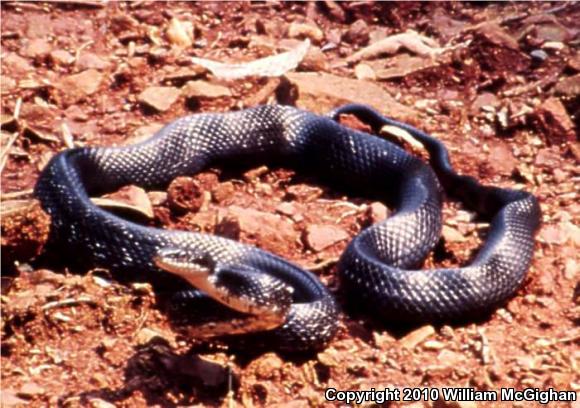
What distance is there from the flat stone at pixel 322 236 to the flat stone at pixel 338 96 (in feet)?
6.37

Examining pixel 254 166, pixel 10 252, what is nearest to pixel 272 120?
pixel 254 166

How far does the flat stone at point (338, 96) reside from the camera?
9.38 metres

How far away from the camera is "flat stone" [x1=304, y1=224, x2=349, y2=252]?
747cm

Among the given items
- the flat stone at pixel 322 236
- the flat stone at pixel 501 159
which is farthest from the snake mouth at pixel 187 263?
the flat stone at pixel 501 159

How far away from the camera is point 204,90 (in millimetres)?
9484

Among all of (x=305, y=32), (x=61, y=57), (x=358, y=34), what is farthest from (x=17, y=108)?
(x=358, y=34)

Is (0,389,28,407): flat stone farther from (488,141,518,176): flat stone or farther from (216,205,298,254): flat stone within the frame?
(488,141,518,176): flat stone

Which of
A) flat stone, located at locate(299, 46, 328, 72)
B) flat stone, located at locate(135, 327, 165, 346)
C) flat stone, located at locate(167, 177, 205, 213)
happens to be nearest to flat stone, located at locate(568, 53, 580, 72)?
flat stone, located at locate(299, 46, 328, 72)

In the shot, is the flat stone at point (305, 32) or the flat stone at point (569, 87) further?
the flat stone at point (305, 32)

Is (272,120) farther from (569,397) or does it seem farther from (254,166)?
(569,397)

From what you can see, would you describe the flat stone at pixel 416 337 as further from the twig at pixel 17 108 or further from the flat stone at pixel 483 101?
the twig at pixel 17 108

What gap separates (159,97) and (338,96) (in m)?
1.50

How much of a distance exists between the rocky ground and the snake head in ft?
1.75

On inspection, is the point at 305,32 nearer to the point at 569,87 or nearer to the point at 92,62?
the point at 92,62
